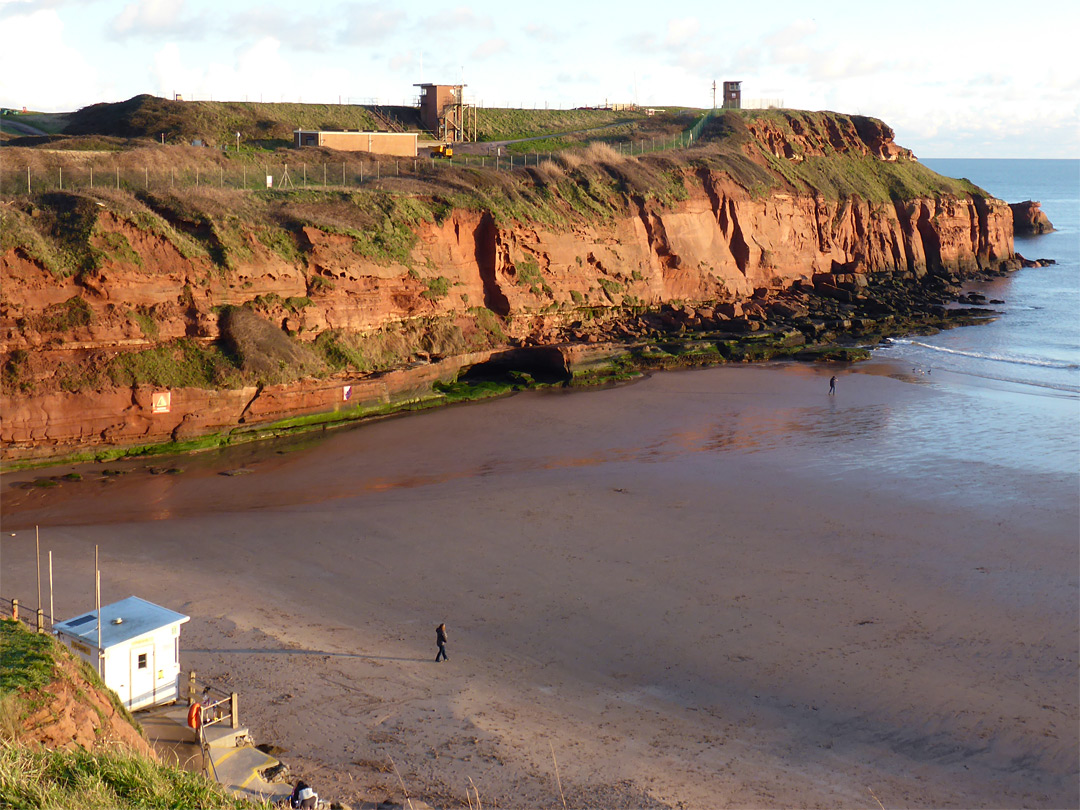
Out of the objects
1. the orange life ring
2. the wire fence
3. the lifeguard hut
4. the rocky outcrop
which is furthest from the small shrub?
the rocky outcrop

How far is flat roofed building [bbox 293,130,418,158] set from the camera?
46.2 m

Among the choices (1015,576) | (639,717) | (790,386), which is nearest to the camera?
(639,717)

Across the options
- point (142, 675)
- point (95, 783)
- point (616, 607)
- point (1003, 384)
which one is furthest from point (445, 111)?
point (95, 783)

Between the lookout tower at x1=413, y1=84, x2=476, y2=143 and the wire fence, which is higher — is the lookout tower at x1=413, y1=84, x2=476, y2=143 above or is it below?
above

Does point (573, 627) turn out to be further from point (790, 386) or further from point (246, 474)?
point (790, 386)

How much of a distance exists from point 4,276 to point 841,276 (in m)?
42.9

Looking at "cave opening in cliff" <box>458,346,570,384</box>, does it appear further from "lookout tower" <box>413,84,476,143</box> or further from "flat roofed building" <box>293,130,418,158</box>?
"lookout tower" <box>413,84,476,143</box>

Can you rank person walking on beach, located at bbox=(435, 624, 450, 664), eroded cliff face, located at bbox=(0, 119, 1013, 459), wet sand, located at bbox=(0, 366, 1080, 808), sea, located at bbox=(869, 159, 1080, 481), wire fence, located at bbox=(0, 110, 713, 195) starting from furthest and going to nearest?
wire fence, located at bbox=(0, 110, 713, 195)
sea, located at bbox=(869, 159, 1080, 481)
eroded cliff face, located at bbox=(0, 119, 1013, 459)
person walking on beach, located at bbox=(435, 624, 450, 664)
wet sand, located at bbox=(0, 366, 1080, 808)

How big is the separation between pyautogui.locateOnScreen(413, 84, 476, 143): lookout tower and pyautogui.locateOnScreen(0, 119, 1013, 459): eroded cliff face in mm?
17781

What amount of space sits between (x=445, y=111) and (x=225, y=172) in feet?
78.6

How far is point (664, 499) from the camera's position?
2283cm

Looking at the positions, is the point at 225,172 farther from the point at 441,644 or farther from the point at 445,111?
the point at 441,644

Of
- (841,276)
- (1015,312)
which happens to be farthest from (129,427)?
(1015,312)

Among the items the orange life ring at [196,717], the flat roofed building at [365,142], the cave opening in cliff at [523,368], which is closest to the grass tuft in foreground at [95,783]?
the orange life ring at [196,717]
